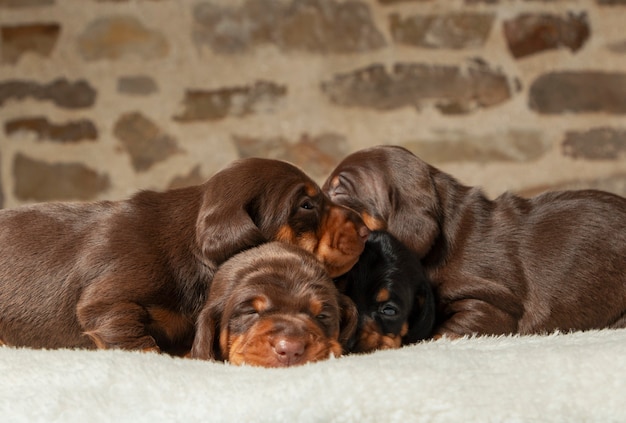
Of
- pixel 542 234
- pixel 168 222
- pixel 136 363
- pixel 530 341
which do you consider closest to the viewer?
pixel 136 363

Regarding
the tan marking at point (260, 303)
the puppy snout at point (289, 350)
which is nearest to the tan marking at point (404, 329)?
the tan marking at point (260, 303)

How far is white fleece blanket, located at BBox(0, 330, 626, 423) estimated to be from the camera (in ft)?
6.21

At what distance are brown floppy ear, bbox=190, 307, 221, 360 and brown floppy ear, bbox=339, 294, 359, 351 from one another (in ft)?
1.44

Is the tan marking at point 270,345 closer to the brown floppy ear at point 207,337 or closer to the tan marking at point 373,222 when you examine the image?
the brown floppy ear at point 207,337

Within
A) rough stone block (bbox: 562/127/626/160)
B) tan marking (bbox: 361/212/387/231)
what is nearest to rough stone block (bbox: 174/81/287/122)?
rough stone block (bbox: 562/127/626/160)

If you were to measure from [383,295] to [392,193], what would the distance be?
665mm

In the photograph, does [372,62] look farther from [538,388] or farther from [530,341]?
[538,388]

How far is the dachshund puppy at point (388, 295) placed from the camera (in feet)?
10.3

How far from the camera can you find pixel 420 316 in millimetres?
3318

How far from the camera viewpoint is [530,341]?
2582 millimetres

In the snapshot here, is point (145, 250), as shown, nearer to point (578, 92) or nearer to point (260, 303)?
point (260, 303)

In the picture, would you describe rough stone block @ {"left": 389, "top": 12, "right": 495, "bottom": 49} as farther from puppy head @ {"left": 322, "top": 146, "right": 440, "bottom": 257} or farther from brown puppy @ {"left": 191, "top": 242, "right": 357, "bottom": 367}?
brown puppy @ {"left": 191, "top": 242, "right": 357, "bottom": 367}

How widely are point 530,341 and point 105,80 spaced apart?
15.2 feet

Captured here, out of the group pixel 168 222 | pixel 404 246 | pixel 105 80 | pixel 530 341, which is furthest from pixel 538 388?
pixel 105 80
